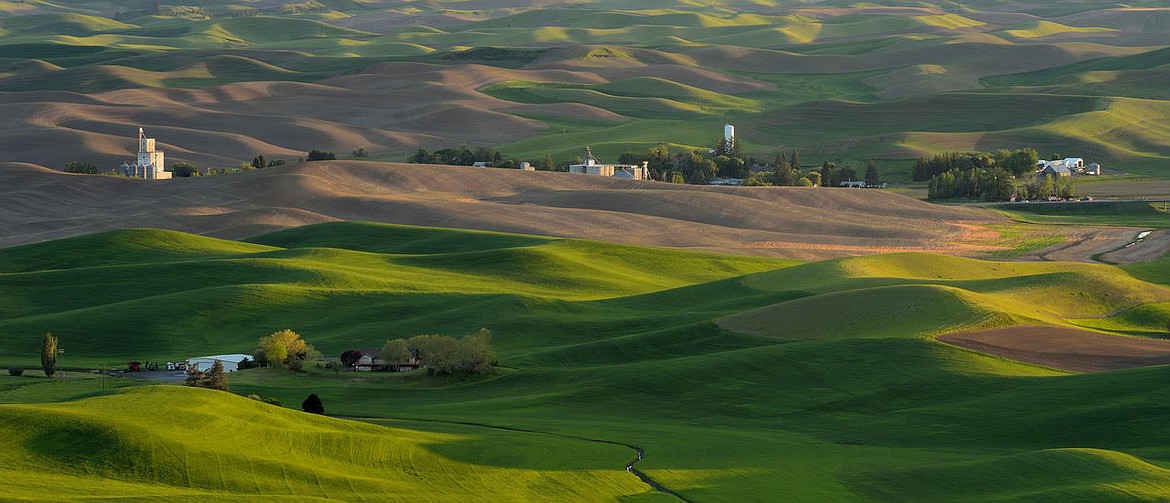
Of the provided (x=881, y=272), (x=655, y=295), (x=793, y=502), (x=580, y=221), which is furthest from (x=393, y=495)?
(x=580, y=221)

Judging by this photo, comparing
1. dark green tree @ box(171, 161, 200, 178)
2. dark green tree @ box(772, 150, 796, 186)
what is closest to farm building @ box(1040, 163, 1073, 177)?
dark green tree @ box(772, 150, 796, 186)

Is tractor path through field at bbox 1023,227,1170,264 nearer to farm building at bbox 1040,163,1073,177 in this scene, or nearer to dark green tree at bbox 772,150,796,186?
dark green tree at bbox 772,150,796,186

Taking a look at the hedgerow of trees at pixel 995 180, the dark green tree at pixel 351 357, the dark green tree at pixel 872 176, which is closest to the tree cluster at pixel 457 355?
the dark green tree at pixel 351 357

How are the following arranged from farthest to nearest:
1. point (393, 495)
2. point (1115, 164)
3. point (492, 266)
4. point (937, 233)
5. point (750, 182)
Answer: point (1115, 164), point (750, 182), point (937, 233), point (492, 266), point (393, 495)

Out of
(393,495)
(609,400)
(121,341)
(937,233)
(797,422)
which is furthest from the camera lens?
(937,233)

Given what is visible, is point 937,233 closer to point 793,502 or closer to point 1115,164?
point 1115,164

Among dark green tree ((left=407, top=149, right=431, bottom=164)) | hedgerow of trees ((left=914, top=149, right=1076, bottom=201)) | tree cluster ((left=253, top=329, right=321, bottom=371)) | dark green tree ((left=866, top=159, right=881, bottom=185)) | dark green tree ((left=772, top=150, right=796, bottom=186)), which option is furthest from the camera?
dark green tree ((left=407, top=149, right=431, bottom=164))

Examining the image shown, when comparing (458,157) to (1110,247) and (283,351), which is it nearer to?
(1110,247)
